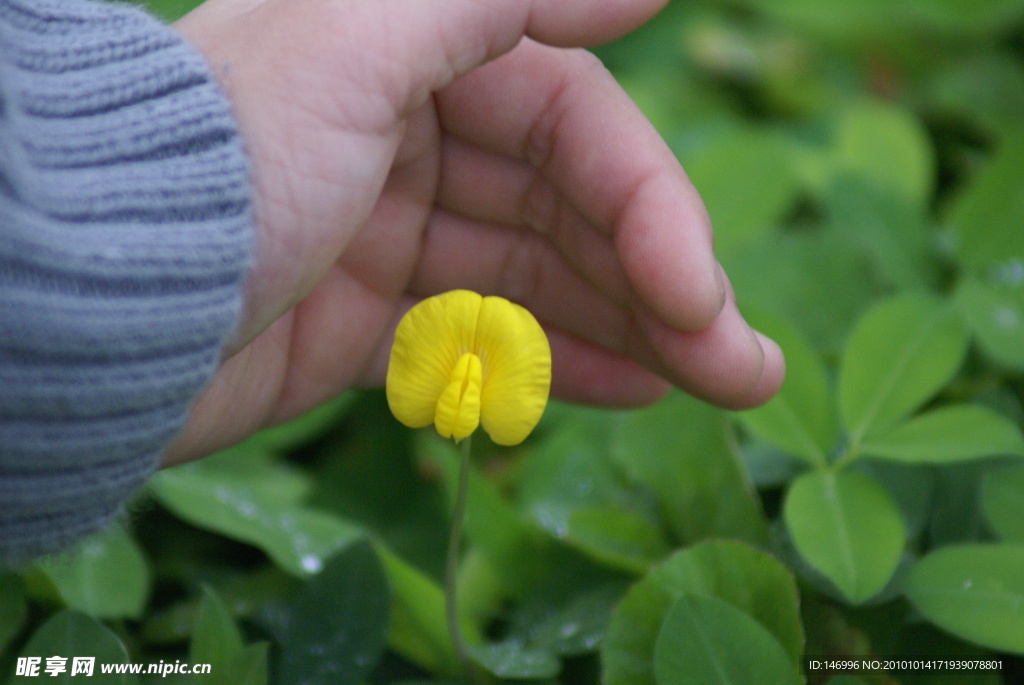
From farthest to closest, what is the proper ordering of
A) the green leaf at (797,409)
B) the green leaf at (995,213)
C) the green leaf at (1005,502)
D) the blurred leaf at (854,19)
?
the blurred leaf at (854,19) < the green leaf at (995,213) < the green leaf at (797,409) < the green leaf at (1005,502)

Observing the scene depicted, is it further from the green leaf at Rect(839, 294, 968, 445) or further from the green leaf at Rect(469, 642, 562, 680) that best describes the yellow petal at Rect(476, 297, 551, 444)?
the green leaf at Rect(839, 294, 968, 445)

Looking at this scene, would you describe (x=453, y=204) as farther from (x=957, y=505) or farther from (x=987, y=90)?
(x=987, y=90)

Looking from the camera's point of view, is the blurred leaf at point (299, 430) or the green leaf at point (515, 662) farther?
the blurred leaf at point (299, 430)

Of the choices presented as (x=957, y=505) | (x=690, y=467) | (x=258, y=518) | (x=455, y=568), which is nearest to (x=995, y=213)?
(x=957, y=505)

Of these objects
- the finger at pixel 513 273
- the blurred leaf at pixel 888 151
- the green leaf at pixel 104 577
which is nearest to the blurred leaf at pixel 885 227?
the blurred leaf at pixel 888 151

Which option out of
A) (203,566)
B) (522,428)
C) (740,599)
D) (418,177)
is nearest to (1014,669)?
(740,599)

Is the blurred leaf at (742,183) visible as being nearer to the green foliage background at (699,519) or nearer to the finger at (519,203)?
the green foliage background at (699,519)
